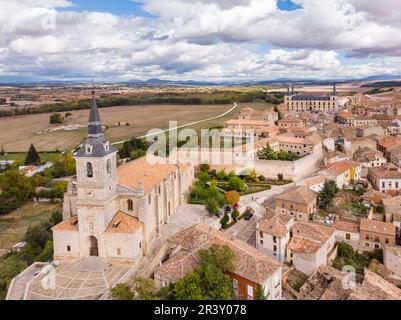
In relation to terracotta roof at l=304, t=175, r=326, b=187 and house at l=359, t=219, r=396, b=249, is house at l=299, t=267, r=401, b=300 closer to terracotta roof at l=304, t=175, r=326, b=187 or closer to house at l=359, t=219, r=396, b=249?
house at l=359, t=219, r=396, b=249

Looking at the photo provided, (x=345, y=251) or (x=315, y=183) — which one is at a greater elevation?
(x=315, y=183)

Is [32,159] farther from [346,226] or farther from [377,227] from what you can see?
[377,227]

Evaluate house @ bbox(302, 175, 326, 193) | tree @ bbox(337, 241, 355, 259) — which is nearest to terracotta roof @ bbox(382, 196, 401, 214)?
tree @ bbox(337, 241, 355, 259)

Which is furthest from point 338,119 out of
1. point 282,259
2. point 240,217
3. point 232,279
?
point 232,279

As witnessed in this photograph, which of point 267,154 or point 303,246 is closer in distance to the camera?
point 303,246

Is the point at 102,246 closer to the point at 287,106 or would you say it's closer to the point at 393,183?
the point at 393,183

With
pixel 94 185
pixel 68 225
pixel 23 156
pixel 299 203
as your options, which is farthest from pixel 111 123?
pixel 94 185

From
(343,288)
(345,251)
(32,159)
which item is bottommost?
(345,251)
